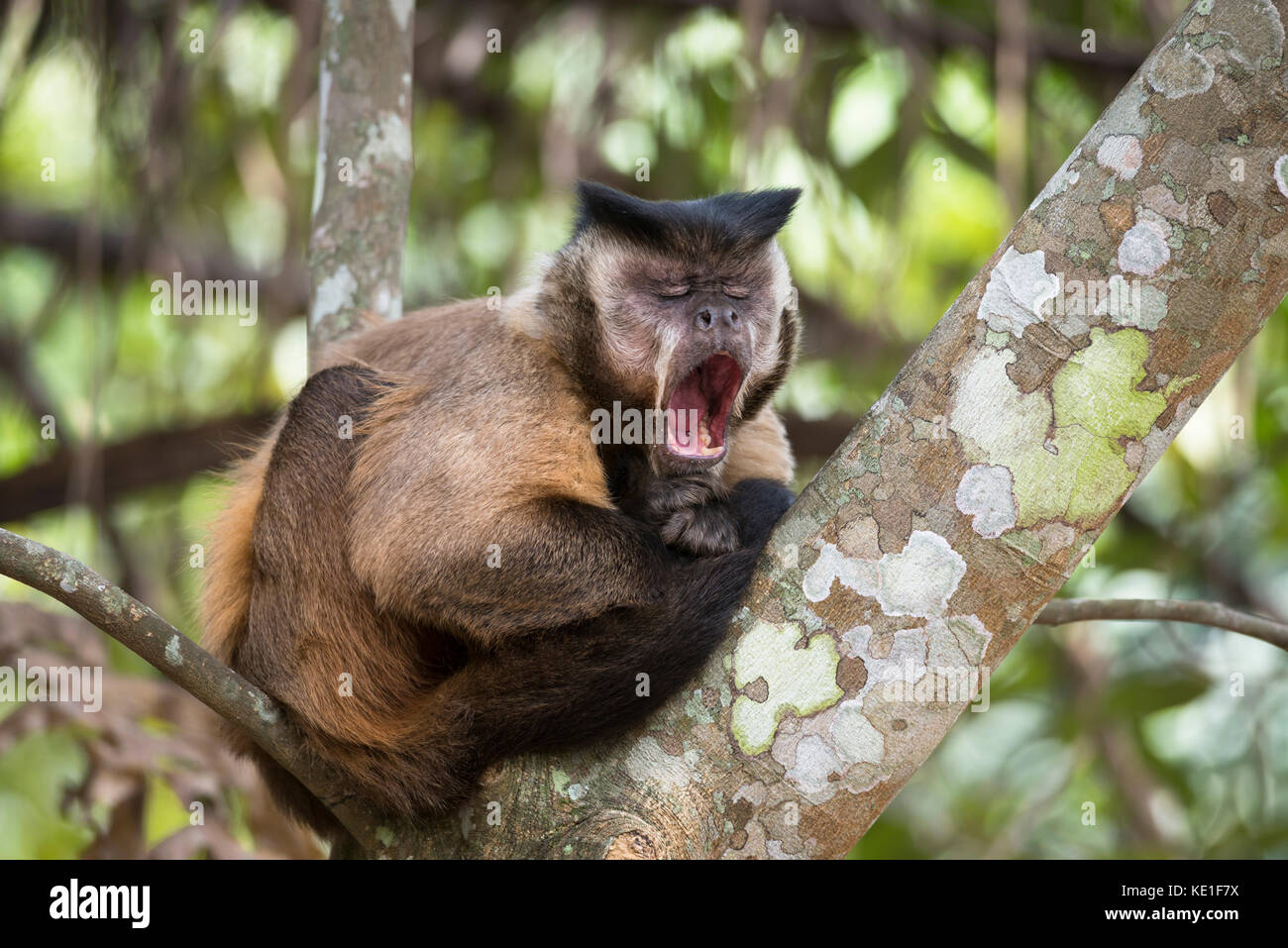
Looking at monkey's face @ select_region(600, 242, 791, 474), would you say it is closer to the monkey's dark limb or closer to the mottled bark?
the monkey's dark limb

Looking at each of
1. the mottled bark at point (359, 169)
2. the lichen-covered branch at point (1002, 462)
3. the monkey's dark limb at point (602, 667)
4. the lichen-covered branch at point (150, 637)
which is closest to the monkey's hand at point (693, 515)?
the monkey's dark limb at point (602, 667)

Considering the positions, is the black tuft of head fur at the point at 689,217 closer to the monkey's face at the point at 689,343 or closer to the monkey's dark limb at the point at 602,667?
the monkey's face at the point at 689,343

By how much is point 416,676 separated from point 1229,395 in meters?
4.28

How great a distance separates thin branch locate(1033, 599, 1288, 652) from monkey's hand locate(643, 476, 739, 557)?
88 centimetres

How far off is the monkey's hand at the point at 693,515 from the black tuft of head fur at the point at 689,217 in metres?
0.77

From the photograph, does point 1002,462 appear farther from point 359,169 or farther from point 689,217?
point 359,169

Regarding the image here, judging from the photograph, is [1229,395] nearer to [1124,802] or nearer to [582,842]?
[1124,802]

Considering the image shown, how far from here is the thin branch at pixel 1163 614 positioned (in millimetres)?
3375

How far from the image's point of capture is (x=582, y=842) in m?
2.74

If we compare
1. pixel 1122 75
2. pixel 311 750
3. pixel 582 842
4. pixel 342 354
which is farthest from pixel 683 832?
pixel 1122 75

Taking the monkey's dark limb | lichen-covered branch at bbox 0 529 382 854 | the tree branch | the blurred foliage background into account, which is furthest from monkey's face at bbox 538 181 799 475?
the tree branch

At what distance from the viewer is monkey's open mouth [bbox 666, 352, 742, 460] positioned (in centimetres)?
403

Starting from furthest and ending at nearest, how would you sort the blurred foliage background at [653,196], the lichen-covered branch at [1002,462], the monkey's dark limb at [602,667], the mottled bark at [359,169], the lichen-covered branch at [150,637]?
the blurred foliage background at [653,196]
the mottled bark at [359,169]
the monkey's dark limb at [602,667]
the lichen-covered branch at [1002,462]
the lichen-covered branch at [150,637]

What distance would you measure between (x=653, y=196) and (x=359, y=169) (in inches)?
119
